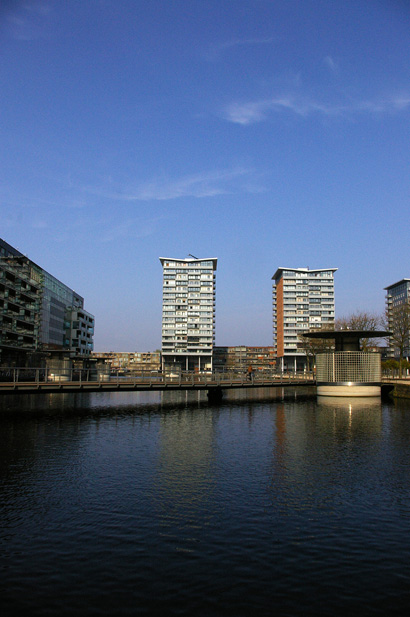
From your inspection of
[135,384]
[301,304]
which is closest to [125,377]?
[135,384]

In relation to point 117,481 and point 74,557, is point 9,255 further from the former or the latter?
point 74,557

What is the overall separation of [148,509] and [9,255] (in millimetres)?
87986

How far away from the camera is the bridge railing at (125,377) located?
43.0 meters

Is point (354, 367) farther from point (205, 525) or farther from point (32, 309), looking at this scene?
point (32, 309)

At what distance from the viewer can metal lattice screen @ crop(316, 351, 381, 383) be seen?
5569 centimetres

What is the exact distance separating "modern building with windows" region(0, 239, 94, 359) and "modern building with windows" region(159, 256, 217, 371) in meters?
33.0

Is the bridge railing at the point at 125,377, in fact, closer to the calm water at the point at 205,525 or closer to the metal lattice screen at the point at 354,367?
the metal lattice screen at the point at 354,367

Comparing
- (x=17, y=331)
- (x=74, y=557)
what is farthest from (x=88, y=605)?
(x=17, y=331)

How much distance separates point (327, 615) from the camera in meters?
8.76

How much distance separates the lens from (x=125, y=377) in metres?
47.4

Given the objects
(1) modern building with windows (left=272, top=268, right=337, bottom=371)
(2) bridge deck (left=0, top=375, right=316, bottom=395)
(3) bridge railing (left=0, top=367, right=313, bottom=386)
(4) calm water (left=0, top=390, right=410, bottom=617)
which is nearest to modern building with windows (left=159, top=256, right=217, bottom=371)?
(1) modern building with windows (left=272, top=268, right=337, bottom=371)

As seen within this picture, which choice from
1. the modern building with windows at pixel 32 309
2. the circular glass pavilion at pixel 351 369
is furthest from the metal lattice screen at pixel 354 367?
the modern building with windows at pixel 32 309

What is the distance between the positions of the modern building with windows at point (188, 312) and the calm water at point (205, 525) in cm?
13373

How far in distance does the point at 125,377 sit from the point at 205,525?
35.1 meters
